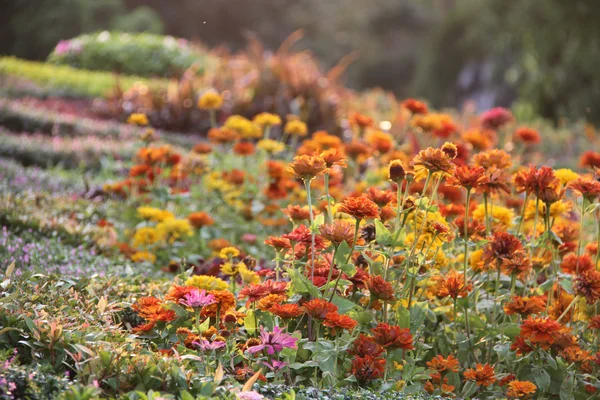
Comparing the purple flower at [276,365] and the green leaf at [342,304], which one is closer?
the purple flower at [276,365]

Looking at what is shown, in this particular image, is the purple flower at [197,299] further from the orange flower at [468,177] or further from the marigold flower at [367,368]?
the orange flower at [468,177]

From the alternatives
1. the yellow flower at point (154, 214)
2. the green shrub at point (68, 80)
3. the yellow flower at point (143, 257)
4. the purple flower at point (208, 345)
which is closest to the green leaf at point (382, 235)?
the purple flower at point (208, 345)

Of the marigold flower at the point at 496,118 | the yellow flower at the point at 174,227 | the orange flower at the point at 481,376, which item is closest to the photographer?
the orange flower at the point at 481,376

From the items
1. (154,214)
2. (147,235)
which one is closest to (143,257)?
(147,235)

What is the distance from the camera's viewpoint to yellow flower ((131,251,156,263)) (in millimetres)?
3411

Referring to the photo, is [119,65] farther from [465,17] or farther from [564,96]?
[465,17]

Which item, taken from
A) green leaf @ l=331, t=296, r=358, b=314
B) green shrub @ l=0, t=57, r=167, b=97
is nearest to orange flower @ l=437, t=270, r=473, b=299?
green leaf @ l=331, t=296, r=358, b=314

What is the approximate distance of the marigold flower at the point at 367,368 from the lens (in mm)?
2031

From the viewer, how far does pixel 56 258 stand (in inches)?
119

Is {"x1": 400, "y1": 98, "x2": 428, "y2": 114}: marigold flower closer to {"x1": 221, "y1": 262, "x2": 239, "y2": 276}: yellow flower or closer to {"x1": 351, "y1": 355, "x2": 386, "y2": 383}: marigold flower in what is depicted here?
{"x1": 221, "y1": 262, "x2": 239, "y2": 276}: yellow flower

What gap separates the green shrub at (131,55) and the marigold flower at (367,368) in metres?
11.9

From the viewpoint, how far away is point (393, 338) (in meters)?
1.99

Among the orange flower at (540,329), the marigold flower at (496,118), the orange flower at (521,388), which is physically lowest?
the orange flower at (521,388)

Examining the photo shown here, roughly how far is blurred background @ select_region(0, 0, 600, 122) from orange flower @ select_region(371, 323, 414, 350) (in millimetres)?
8782
